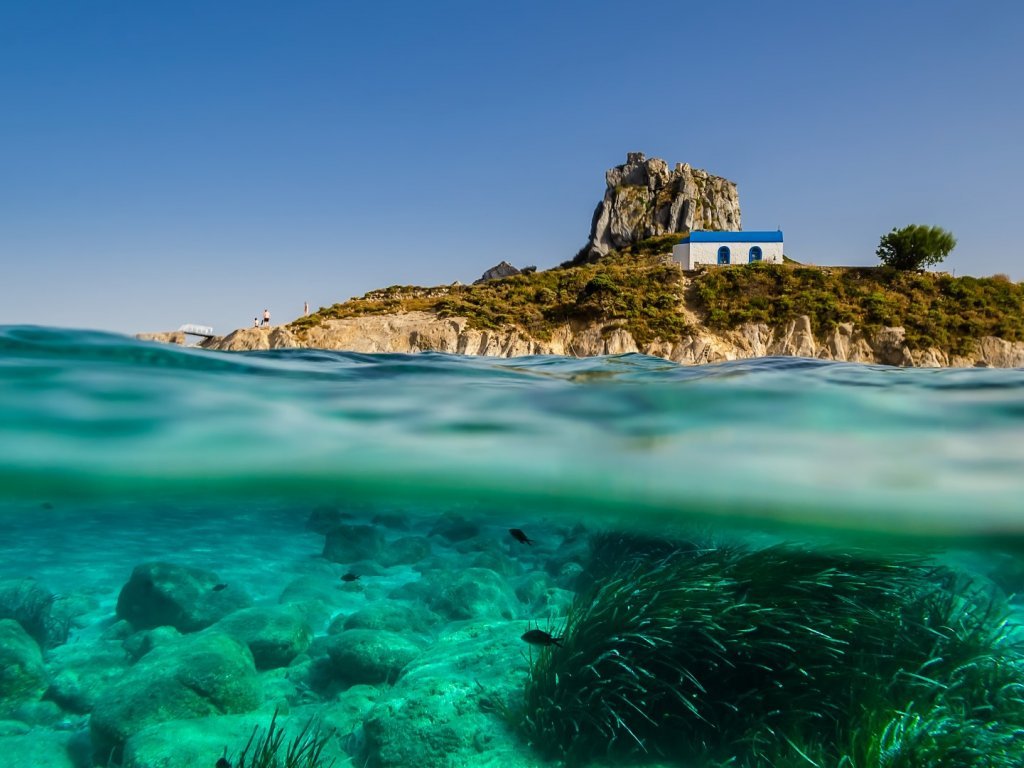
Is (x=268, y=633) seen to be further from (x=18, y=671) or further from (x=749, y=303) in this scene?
(x=749, y=303)

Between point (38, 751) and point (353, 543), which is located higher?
point (353, 543)

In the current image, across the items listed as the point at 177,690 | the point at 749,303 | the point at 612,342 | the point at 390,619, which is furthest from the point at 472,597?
the point at 749,303

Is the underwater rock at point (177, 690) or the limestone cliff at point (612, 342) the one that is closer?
the underwater rock at point (177, 690)

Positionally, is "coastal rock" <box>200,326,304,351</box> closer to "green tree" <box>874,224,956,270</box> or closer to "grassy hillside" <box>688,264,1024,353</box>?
"grassy hillside" <box>688,264,1024,353</box>

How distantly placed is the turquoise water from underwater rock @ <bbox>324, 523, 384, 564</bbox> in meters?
0.93

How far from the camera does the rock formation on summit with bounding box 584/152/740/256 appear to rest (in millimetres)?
74062

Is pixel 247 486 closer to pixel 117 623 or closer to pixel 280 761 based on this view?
pixel 117 623

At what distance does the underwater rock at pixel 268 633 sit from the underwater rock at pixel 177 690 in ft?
2.09

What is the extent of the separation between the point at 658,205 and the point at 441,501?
242ft

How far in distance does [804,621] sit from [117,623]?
8547mm

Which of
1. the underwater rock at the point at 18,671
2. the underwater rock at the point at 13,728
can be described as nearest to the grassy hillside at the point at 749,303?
the underwater rock at the point at 18,671

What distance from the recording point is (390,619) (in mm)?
7617

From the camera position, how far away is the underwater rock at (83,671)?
6363mm

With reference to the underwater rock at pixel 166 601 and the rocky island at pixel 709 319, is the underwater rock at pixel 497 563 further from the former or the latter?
the rocky island at pixel 709 319
